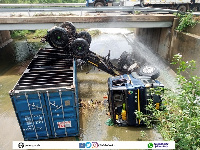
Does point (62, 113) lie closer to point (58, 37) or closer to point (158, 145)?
point (158, 145)

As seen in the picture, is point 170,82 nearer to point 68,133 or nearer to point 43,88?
point 68,133

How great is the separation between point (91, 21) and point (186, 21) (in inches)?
268

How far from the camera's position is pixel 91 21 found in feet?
43.6

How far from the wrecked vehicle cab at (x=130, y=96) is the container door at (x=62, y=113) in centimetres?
169

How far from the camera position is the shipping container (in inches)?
241

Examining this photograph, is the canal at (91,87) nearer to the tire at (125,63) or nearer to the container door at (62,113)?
the container door at (62,113)

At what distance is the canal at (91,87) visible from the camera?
283 inches

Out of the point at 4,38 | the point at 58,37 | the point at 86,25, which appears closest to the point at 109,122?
the point at 58,37

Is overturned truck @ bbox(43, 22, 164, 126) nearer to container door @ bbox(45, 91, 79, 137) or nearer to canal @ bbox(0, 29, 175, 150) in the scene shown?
canal @ bbox(0, 29, 175, 150)

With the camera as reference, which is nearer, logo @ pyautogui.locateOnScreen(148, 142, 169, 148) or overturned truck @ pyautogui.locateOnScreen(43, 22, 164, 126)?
logo @ pyautogui.locateOnScreen(148, 142, 169, 148)

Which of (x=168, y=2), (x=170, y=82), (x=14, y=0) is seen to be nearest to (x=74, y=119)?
(x=170, y=82)

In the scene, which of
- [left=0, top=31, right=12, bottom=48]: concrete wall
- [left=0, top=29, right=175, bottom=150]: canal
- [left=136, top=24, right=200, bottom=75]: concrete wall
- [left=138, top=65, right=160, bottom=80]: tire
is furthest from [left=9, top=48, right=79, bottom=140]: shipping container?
[left=0, top=31, right=12, bottom=48]: concrete wall

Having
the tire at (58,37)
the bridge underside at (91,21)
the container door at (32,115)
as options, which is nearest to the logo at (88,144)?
the container door at (32,115)

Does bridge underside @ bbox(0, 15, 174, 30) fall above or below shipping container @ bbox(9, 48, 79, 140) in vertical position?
above
